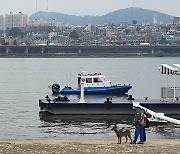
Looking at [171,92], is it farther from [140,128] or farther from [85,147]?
[85,147]

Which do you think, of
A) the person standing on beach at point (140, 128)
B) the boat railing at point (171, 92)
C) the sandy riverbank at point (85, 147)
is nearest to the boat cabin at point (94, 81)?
the boat railing at point (171, 92)

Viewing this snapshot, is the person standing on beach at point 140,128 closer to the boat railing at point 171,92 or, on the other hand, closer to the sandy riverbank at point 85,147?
the sandy riverbank at point 85,147

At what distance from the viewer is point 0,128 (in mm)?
33344

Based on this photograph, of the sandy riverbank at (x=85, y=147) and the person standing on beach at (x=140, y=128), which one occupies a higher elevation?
the person standing on beach at (x=140, y=128)

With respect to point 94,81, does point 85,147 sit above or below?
below

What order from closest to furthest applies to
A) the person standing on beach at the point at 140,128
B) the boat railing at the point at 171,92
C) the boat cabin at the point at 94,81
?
the person standing on beach at the point at 140,128 → the boat railing at the point at 171,92 → the boat cabin at the point at 94,81

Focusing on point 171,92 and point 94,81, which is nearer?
point 171,92

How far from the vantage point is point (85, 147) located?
2169 centimetres

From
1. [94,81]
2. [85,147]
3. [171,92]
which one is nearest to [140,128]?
[85,147]

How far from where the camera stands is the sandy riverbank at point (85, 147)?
68.3ft

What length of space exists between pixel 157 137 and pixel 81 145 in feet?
25.8

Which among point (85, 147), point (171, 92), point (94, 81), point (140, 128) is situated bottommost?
point (85, 147)

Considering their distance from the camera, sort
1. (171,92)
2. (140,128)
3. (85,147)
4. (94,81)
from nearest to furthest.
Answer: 1. (85,147)
2. (140,128)
3. (171,92)
4. (94,81)

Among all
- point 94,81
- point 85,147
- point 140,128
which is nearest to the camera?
point 85,147
